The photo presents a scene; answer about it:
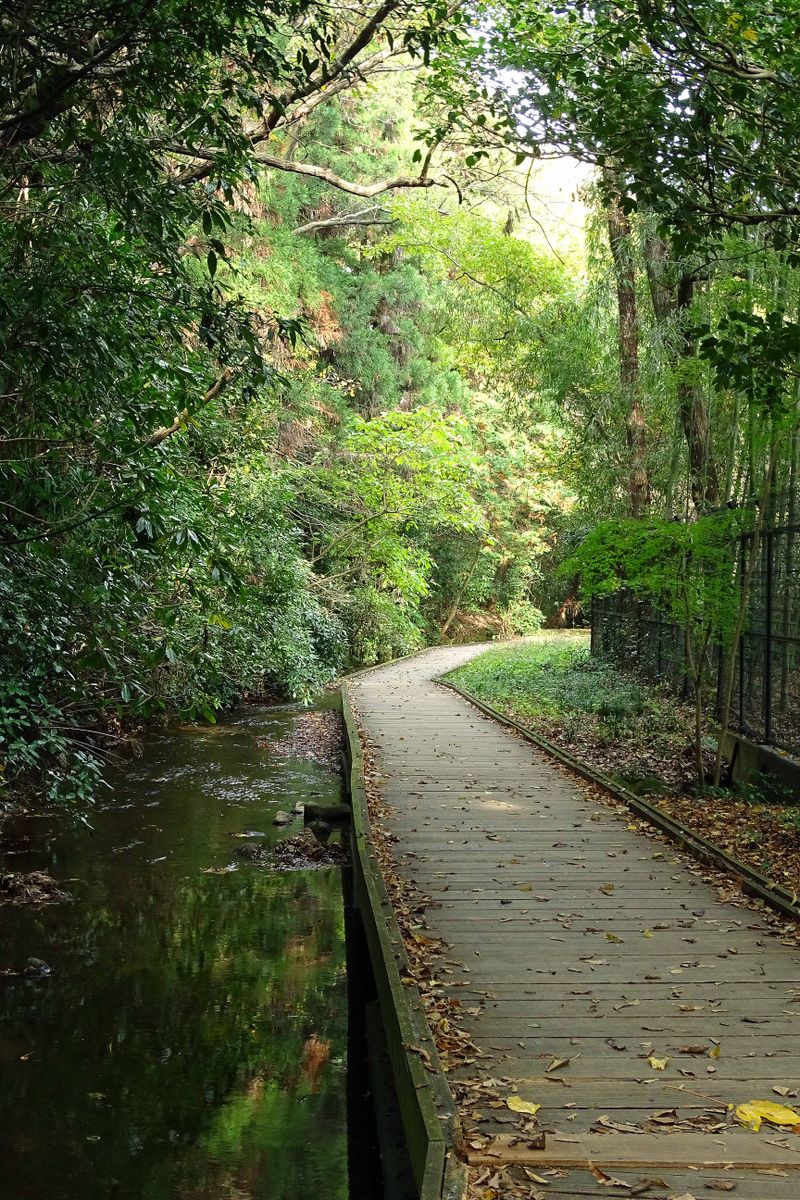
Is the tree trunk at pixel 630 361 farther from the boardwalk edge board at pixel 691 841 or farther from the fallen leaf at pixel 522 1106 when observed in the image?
the fallen leaf at pixel 522 1106

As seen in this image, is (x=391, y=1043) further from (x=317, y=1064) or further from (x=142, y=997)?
(x=142, y=997)

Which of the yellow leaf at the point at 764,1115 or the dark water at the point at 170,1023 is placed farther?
the dark water at the point at 170,1023

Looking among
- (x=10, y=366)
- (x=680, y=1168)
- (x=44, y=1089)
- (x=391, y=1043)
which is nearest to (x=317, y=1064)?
(x=44, y=1089)

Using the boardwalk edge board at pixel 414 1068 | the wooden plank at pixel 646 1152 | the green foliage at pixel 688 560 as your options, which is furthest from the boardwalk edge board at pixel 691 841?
the wooden plank at pixel 646 1152

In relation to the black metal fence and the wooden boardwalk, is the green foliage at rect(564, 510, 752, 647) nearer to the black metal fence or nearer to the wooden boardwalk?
the black metal fence

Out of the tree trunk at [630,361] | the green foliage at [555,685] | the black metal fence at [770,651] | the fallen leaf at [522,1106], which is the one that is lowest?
the fallen leaf at [522,1106]

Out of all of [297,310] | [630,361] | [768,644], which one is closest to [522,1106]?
[768,644]

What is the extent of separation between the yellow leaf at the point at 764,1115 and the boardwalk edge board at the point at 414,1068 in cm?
107

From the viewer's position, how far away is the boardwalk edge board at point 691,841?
6.52 meters

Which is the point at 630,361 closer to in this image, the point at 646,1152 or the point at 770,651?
the point at 770,651

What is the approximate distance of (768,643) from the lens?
10.4 metres

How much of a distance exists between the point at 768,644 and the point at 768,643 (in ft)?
0.03

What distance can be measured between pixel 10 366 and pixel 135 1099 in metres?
4.32

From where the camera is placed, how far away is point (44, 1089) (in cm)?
621
